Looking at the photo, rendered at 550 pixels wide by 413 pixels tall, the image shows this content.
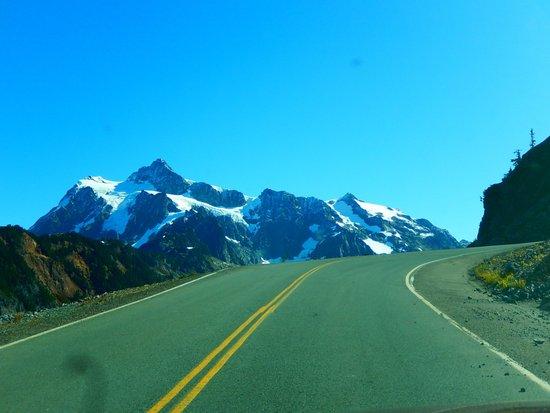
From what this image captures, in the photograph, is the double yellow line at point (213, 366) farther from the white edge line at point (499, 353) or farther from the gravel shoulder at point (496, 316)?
the gravel shoulder at point (496, 316)

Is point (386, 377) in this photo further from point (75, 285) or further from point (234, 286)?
point (75, 285)

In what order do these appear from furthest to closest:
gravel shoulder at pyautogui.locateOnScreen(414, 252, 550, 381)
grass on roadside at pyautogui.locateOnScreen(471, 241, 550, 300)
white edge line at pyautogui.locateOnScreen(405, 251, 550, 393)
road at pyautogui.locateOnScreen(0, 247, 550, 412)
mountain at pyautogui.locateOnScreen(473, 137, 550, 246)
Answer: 1. mountain at pyautogui.locateOnScreen(473, 137, 550, 246)
2. grass on roadside at pyautogui.locateOnScreen(471, 241, 550, 300)
3. gravel shoulder at pyautogui.locateOnScreen(414, 252, 550, 381)
4. white edge line at pyautogui.locateOnScreen(405, 251, 550, 393)
5. road at pyautogui.locateOnScreen(0, 247, 550, 412)

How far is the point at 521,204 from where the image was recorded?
64125 millimetres

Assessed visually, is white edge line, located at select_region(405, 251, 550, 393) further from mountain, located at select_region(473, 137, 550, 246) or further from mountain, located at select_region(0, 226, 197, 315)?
mountain, located at select_region(0, 226, 197, 315)

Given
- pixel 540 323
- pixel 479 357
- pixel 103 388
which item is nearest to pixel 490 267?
pixel 540 323

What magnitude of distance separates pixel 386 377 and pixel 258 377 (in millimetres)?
1666

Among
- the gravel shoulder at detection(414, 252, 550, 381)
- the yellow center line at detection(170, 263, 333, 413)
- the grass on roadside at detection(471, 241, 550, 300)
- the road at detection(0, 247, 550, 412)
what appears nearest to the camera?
the yellow center line at detection(170, 263, 333, 413)

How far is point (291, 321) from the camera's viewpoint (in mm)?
13242

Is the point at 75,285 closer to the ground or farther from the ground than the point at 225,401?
farther from the ground

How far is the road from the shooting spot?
711 centimetres

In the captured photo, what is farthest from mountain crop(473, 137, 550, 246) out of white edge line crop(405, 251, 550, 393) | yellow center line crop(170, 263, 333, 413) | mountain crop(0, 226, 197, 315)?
yellow center line crop(170, 263, 333, 413)

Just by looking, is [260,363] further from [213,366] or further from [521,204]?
[521,204]

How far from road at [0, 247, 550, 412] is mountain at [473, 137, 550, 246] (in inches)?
1758

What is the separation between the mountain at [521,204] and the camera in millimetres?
56562
